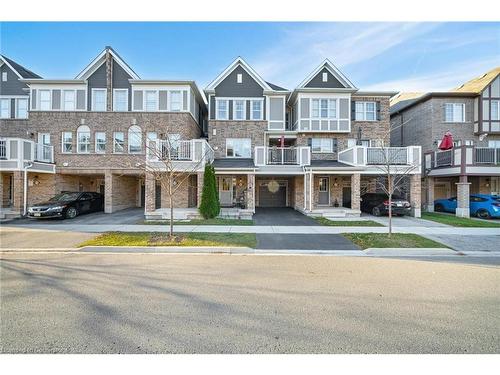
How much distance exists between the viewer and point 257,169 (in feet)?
53.9

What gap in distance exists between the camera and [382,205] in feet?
54.7

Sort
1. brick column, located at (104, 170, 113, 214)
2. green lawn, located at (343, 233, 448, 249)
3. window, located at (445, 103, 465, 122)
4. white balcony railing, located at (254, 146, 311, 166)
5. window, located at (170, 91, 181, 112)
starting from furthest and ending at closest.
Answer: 1. window, located at (445, 103, 465, 122)
2. window, located at (170, 91, 181, 112)
3. brick column, located at (104, 170, 113, 214)
4. white balcony railing, located at (254, 146, 311, 166)
5. green lawn, located at (343, 233, 448, 249)

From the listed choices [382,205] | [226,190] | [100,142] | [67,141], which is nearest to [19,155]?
[67,141]

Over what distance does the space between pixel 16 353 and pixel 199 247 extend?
208 inches

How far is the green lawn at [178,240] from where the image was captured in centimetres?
864

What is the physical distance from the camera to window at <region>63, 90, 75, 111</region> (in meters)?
18.8

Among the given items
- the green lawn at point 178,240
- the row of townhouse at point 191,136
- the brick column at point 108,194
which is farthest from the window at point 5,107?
the green lawn at point 178,240

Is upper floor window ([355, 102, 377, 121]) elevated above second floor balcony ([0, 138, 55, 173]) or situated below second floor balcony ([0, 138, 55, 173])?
above

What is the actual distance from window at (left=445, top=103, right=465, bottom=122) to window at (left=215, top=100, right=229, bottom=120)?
58.5 ft

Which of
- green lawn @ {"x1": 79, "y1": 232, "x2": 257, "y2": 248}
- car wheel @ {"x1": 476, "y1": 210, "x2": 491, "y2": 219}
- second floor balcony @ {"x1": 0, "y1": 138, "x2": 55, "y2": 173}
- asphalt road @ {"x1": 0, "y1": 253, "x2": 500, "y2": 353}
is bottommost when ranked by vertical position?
asphalt road @ {"x1": 0, "y1": 253, "x2": 500, "y2": 353}

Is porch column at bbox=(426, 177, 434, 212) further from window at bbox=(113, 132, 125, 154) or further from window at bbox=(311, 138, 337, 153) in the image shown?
window at bbox=(113, 132, 125, 154)

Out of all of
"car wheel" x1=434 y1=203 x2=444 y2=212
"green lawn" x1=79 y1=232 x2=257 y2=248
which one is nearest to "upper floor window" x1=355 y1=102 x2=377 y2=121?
"car wheel" x1=434 y1=203 x2=444 y2=212

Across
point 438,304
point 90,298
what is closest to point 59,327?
point 90,298

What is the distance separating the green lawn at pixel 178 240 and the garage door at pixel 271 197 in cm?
1196
